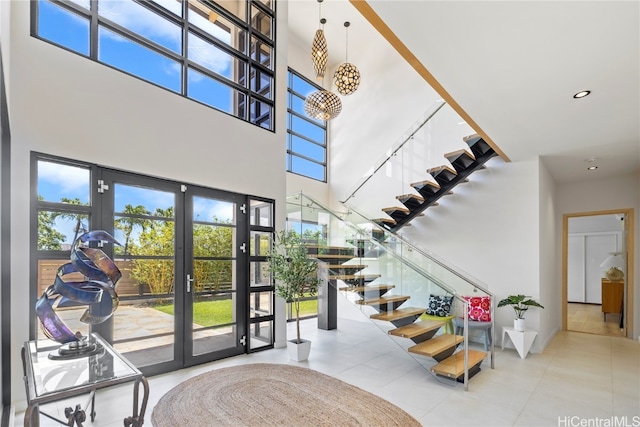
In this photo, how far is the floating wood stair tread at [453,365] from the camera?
3.86 meters

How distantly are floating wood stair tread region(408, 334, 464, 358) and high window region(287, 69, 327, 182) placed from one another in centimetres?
502

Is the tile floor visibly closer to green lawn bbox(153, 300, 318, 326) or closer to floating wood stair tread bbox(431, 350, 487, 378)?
floating wood stair tread bbox(431, 350, 487, 378)

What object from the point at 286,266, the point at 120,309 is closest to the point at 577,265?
the point at 286,266

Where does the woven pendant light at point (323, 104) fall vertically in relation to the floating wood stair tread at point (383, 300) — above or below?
above

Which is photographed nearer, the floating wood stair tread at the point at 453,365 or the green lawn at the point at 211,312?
the floating wood stair tread at the point at 453,365

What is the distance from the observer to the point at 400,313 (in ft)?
15.1

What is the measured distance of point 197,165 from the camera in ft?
15.0

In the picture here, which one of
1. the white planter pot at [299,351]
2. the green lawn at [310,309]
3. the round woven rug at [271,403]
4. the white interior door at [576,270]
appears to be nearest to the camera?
the round woven rug at [271,403]

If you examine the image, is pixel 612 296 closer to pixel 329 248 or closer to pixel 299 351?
pixel 329 248

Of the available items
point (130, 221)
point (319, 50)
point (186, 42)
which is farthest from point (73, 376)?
point (319, 50)

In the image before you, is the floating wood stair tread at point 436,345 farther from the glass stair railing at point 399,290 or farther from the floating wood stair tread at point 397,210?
the floating wood stair tread at point 397,210

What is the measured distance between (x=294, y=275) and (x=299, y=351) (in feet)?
3.44

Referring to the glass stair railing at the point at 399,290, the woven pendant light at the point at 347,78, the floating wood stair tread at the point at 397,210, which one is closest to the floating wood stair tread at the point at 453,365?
the glass stair railing at the point at 399,290

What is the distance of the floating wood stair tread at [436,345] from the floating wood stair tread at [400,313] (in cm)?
38
